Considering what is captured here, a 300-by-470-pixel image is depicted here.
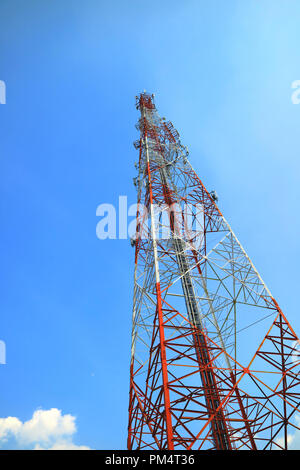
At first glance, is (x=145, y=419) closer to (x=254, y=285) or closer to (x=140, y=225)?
(x=254, y=285)

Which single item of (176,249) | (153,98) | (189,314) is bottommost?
(189,314)

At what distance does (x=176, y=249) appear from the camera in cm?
1689

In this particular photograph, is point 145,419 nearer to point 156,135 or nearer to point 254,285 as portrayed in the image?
point 254,285

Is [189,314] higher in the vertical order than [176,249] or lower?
lower

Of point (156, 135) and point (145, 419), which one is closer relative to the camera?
point (145, 419)

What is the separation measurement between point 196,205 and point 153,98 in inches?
733
